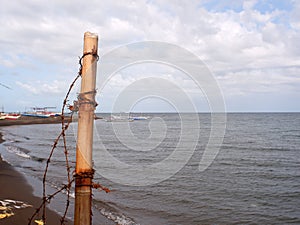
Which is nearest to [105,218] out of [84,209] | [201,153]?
[84,209]

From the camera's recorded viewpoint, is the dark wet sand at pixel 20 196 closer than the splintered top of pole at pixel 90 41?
No

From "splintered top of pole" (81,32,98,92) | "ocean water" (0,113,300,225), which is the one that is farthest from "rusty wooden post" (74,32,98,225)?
"ocean water" (0,113,300,225)

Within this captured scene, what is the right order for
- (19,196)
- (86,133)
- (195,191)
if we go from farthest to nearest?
(195,191), (19,196), (86,133)

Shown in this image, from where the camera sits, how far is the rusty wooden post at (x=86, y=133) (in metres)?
2.54

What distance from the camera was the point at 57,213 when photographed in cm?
898

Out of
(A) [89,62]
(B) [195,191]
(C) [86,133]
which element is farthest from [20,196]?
(A) [89,62]

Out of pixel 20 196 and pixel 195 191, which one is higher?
pixel 20 196

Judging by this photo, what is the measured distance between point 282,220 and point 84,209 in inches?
394

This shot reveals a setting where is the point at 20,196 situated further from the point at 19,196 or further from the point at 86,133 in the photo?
the point at 86,133

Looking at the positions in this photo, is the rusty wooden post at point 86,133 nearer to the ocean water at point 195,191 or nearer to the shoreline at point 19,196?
the ocean water at point 195,191

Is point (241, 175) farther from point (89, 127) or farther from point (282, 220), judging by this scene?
point (89, 127)

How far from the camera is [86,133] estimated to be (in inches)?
100.0

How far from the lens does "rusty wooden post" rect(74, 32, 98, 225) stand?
2.54m

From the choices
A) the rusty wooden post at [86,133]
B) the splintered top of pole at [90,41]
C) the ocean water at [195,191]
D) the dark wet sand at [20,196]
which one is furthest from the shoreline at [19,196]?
the splintered top of pole at [90,41]
